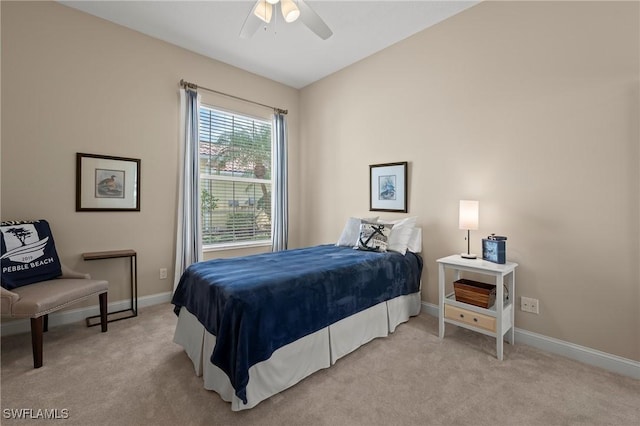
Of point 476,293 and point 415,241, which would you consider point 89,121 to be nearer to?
point 415,241

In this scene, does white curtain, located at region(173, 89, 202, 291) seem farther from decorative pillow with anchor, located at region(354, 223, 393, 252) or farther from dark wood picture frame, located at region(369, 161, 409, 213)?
dark wood picture frame, located at region(369, 161, 409, 213)

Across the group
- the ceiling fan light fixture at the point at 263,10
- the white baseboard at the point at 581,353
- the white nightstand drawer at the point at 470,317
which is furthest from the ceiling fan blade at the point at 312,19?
the white baseboard at the point at 581,353

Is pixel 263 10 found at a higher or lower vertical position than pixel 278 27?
lower

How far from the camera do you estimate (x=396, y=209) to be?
3.52 meters

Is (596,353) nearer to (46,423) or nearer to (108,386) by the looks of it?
(108,386)

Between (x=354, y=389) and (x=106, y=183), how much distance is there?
3.18 metres

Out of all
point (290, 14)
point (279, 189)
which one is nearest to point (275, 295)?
point (290, 14)

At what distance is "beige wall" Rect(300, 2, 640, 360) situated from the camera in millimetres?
2107

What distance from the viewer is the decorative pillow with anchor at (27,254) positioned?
2402 millimetres

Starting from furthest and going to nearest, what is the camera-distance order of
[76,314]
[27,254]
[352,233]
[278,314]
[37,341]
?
[352,233] < [76,314] < [27,254] < [37,341] < [278,314]

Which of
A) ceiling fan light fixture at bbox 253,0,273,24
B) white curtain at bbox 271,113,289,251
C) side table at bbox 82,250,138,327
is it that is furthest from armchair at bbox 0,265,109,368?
ceiling fan light fixture at bbox 253,0,273,24

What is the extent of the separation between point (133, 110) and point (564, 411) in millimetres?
4537

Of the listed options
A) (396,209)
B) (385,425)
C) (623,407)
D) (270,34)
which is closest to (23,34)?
(270,34)

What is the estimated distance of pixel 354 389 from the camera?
6.23 ft
